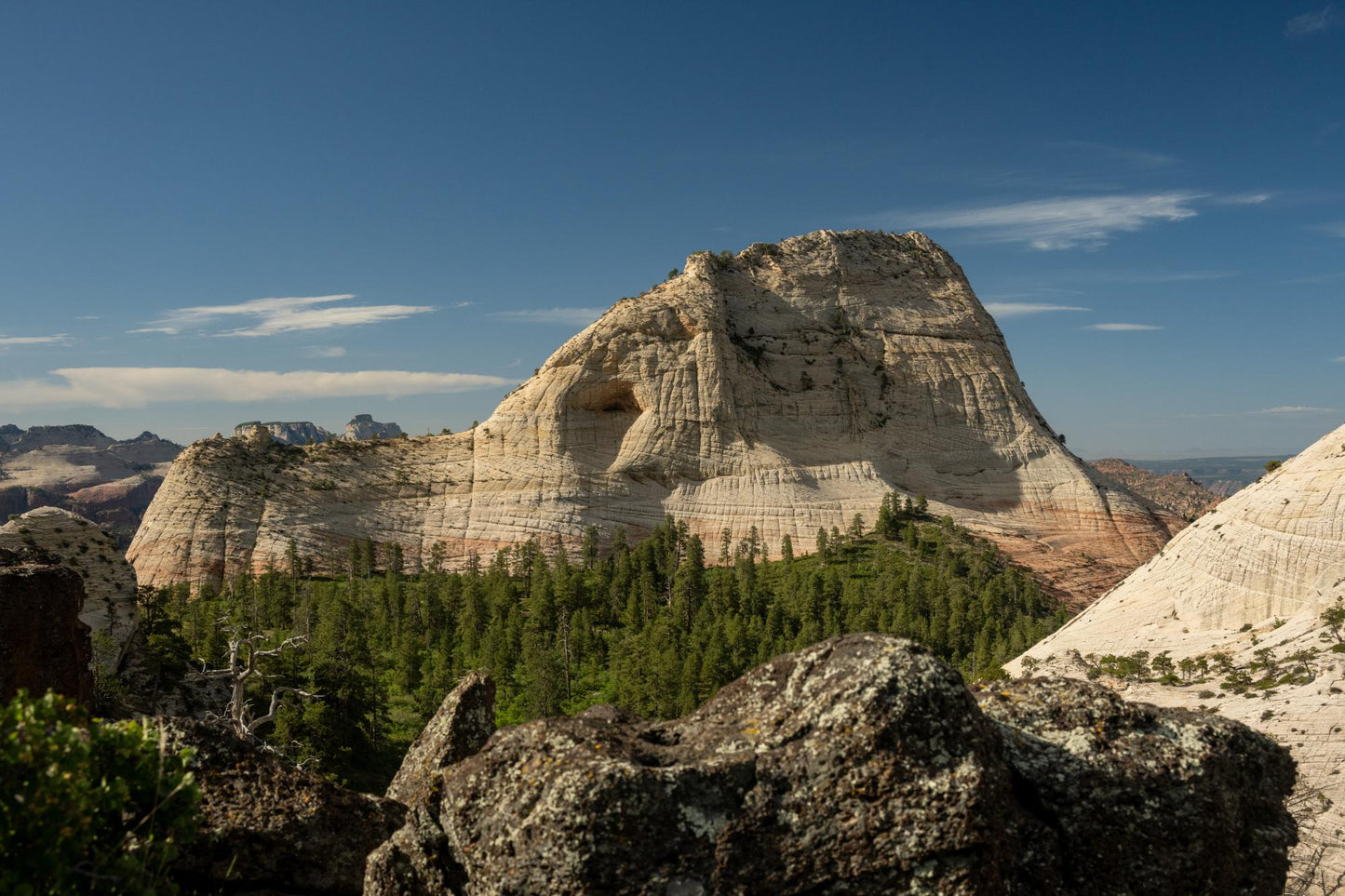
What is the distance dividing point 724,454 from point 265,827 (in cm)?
6954

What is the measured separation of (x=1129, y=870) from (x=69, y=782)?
26.5ft

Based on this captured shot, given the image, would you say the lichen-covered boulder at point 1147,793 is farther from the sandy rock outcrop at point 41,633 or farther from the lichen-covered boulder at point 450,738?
the sandy rock outcrop at point 41,633

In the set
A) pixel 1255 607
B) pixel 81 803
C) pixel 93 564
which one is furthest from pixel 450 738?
pixel 1255 607

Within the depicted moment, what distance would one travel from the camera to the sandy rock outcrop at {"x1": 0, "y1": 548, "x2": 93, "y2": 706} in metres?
15.0

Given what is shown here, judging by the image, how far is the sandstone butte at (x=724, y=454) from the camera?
226 ft

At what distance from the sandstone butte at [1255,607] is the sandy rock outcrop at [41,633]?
23.9 meters

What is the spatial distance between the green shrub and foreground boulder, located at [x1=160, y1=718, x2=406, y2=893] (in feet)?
3.65

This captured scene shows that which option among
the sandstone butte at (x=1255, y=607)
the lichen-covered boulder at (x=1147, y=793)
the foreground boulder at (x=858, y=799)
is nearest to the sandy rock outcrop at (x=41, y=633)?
Result: the foreground boulder at (x=858, y=799)

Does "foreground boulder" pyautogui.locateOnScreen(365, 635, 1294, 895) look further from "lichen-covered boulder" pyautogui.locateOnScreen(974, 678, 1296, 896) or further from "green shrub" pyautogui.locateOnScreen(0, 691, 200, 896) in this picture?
"green shrub" pyautogui.locateOnScreen(0, 691, 200, 896)

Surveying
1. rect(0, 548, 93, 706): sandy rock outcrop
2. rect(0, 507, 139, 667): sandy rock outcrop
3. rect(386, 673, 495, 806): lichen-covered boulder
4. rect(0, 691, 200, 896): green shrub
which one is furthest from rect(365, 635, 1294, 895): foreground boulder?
rect(0, 507, 139, 667): sandy rock outcrop

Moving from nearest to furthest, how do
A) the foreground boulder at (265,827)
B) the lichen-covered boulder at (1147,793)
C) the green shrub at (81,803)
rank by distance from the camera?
1. the green shrub at (81,803)
2. the lichen-covered boulder at (1147,793)
3. the foreground boulder at (265,827)

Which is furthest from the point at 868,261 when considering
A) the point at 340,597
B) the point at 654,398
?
the point at 340,597

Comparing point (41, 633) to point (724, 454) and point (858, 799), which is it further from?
point (724, 454)

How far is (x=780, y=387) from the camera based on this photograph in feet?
275
